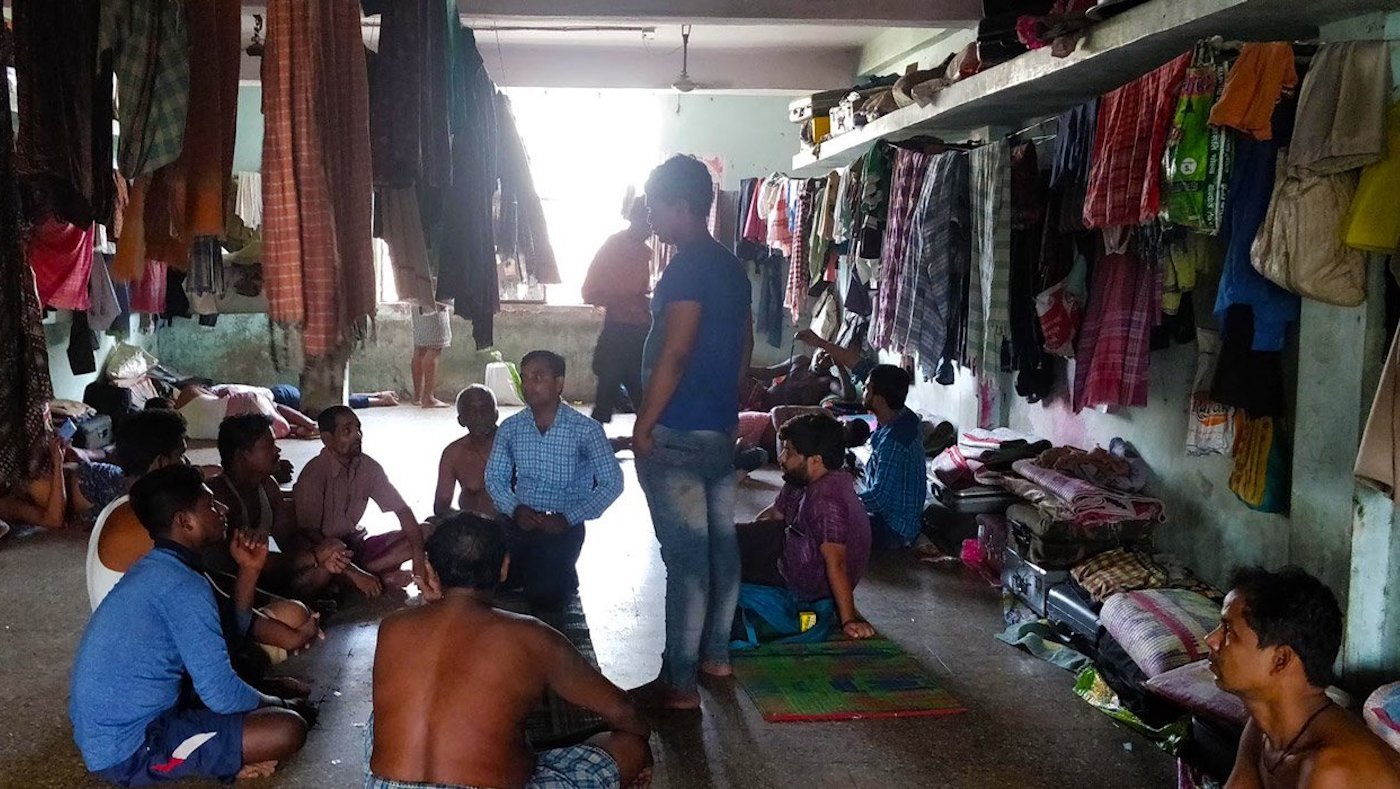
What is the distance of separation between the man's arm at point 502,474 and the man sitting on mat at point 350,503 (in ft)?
1.73

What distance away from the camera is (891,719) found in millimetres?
3836

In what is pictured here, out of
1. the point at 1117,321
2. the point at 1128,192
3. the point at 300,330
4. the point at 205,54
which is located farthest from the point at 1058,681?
the point at 205,54

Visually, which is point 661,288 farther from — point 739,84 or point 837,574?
point 739,84

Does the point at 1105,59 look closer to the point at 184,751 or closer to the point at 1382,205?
the point at 1382,205

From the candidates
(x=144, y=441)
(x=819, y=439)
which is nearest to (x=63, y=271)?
(x=144, y=441)

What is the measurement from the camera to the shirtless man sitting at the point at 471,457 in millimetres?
5250

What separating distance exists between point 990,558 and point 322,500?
3.07 metres

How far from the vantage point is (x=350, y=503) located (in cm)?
518

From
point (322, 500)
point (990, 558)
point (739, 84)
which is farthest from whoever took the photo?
point (739, 84)

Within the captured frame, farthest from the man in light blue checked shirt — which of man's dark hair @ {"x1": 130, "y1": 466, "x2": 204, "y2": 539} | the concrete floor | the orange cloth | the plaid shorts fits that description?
the orange cloth

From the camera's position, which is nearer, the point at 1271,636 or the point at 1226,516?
the point at 1271,636

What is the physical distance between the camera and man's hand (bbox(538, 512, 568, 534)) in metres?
4.60

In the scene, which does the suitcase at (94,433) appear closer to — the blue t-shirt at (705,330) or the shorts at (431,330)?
the shorts at (431,330)

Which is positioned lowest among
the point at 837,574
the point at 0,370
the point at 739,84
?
the point at 837,574
